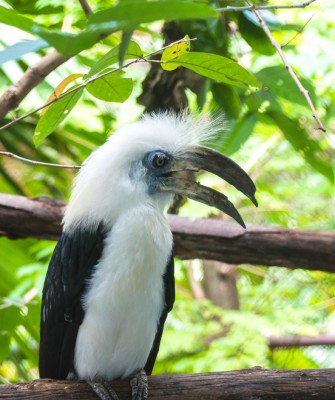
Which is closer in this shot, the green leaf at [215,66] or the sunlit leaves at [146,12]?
the sunlit leaves at [146,12]

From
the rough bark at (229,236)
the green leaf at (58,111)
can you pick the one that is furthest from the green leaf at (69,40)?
the rough bark at (229,236)

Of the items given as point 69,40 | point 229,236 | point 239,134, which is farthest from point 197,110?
point 69,40

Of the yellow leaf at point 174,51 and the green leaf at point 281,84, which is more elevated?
the yellow leaf at point 174,51

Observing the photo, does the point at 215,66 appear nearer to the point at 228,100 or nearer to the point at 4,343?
the point at 228,100

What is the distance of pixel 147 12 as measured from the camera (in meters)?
1.52

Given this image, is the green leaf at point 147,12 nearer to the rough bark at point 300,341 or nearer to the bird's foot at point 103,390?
the bird's foot at point 103,390

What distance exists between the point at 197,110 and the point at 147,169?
52 centimetres

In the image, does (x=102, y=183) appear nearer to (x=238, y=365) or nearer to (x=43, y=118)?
(x=43, y=118)

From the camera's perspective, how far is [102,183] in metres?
3.50

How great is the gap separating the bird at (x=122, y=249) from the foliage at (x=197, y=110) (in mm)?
312

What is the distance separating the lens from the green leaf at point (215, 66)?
2.45m

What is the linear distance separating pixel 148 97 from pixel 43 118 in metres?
1.67

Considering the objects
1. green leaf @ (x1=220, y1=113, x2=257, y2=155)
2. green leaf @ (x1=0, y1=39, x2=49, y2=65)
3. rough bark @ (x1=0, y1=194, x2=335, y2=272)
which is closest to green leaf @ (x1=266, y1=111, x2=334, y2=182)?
green leaf @ (x1=220, y1=113, x2=257, y2=155)

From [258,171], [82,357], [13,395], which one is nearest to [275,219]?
[258,171]
